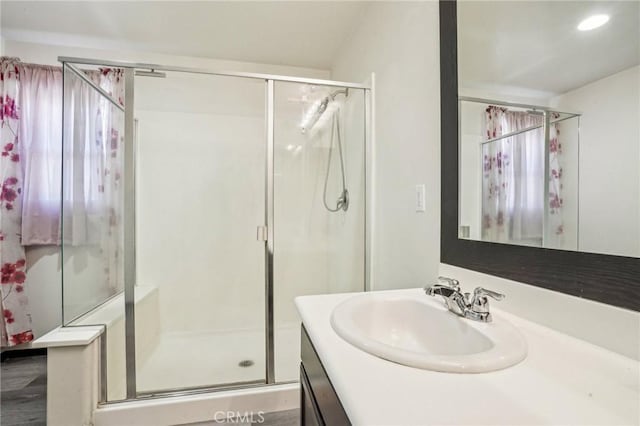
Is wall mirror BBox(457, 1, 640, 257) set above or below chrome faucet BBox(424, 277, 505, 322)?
above

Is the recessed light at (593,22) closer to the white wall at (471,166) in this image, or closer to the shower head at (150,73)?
the white wall at (471,166)

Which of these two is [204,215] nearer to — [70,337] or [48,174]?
[48,174]

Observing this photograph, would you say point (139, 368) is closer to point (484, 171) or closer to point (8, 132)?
point (8, 132)

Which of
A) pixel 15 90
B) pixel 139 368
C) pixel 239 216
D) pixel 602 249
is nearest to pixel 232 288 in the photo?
pixel 239 216

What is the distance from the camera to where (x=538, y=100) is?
722 millimetres

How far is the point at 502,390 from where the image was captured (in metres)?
0.42

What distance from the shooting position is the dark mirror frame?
532 millimetres

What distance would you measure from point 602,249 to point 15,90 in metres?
3.22

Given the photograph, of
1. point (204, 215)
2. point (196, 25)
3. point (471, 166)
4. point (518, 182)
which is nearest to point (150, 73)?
point (196, 25)

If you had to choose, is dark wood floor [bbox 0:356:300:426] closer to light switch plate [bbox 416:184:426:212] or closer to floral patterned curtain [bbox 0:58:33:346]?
floral patterned curtain [bbox 0:58:33:346]

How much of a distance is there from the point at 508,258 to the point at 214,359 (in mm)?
1944

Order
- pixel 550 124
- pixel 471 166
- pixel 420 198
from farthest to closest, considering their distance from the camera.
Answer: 1. pixel 420 198
2. pixel 471 166
3. pixel 550 124

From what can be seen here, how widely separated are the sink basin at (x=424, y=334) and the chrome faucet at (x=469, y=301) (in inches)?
0.7

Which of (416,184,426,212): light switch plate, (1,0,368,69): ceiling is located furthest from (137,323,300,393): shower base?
(1,0,368,69): ceiling
